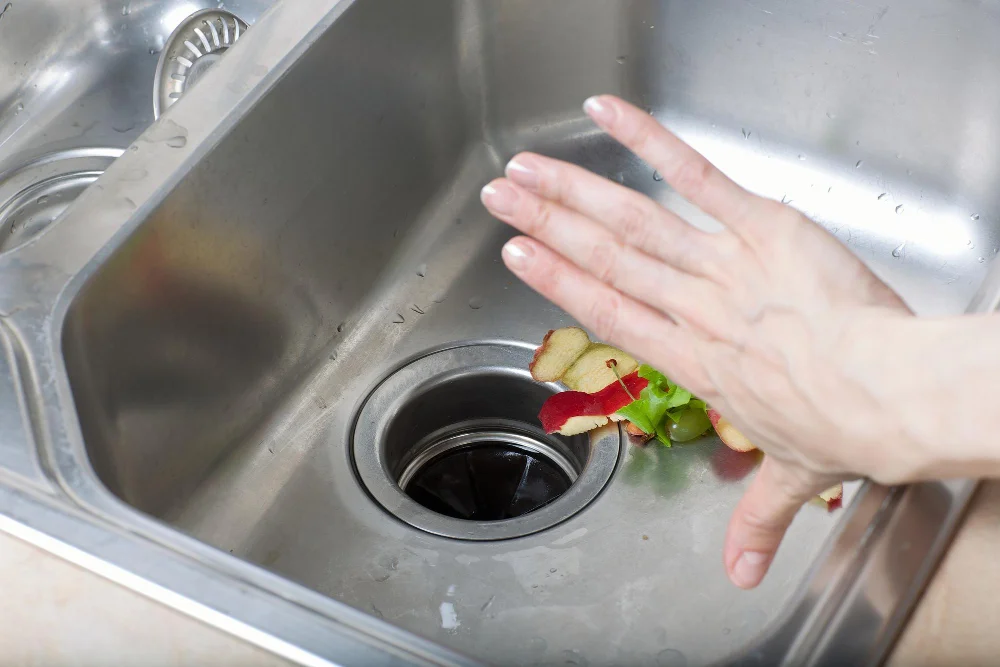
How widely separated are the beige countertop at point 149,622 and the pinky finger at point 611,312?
0.17 meters

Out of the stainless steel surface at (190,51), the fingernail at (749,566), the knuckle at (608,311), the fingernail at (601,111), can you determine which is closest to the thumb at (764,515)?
the fingernail at (749,566)

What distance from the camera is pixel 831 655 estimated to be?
52 centimetres

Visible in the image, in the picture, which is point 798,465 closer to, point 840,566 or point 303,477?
point 840,566

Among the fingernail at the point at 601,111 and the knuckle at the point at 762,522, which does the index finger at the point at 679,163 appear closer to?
the fingernail at the point at 601,111

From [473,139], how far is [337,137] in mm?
222

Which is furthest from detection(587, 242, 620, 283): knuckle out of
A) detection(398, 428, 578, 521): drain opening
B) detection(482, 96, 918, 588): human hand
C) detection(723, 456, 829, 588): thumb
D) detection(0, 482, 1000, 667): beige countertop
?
detection(398, 428, 578, 521): drain opening

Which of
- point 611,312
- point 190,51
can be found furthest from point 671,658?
point 190,51

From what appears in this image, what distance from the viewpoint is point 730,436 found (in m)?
0.85

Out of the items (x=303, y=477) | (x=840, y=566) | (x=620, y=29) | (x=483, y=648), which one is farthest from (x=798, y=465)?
(x=620, y=29)

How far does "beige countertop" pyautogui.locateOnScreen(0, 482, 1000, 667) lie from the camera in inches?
20.2

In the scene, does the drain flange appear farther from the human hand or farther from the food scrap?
the human hand

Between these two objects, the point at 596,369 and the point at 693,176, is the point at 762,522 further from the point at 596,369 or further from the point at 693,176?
the point at 596,369

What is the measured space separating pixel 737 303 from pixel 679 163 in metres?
0.10

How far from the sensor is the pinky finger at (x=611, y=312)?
1.96 ft
